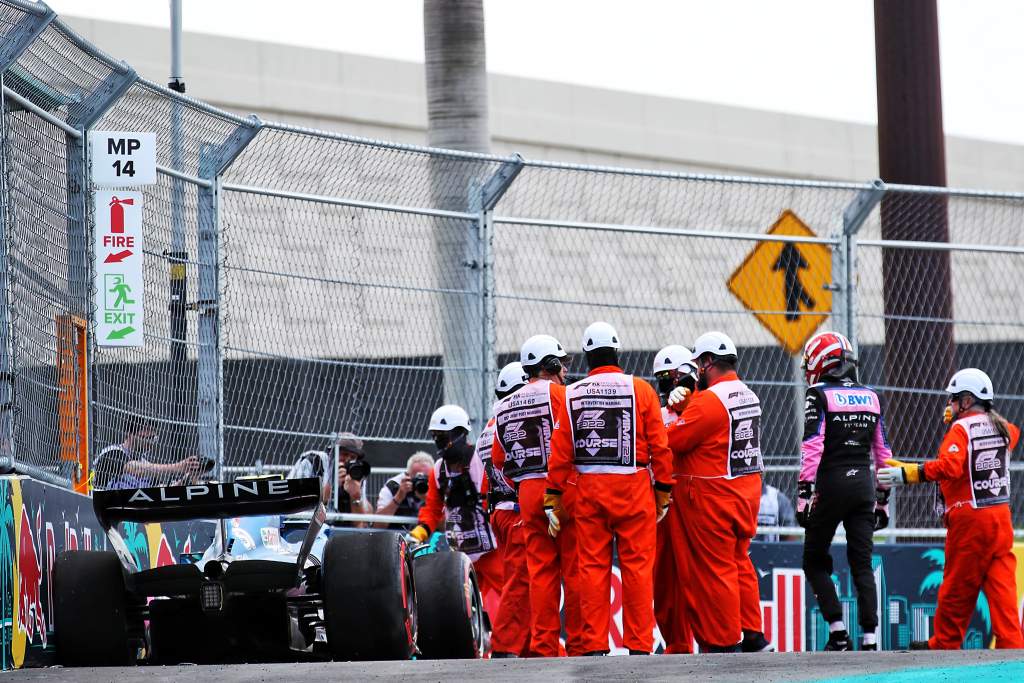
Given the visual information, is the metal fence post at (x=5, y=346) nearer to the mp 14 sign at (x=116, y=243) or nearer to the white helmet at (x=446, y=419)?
the mp 14 sign at (x=116, y=243)

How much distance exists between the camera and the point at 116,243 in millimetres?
10312

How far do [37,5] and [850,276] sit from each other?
670 centimetres

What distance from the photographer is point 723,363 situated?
37.3 ft

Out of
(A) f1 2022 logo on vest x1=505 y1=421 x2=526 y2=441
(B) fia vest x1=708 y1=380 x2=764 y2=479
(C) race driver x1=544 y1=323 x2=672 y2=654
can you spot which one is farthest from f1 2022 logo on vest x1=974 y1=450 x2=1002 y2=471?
(A) f1 2022 logo on vest x1=505 y1=421 x2=526 y2=441

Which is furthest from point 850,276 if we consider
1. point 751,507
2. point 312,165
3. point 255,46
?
point 255,46

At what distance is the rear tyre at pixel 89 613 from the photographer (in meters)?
8.51

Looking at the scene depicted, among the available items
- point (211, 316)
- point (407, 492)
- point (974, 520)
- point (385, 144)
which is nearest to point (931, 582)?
point (974, 520)

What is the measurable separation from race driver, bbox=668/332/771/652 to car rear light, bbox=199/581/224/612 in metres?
3.55

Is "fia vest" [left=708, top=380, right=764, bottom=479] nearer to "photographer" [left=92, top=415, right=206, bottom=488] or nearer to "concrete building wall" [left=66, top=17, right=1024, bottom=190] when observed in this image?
"photographer" [left=92, top=415, right=206, bottom=488]

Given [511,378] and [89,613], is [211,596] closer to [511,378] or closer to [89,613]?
[89,613]

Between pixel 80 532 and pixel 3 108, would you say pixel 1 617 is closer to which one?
pixel 80 532

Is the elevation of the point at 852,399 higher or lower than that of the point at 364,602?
higher

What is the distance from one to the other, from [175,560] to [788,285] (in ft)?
16.4

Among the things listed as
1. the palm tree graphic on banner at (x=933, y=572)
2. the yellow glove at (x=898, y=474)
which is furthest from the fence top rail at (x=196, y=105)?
the palm tree graphic on banner at (x=933, y=572)
